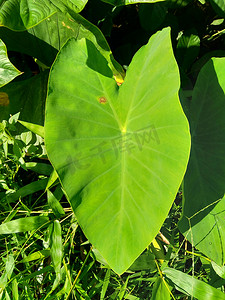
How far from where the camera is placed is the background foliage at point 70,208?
1.15 meters

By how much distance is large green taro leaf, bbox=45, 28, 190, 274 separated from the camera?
97 cm

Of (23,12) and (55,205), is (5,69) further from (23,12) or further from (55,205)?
(55,205)

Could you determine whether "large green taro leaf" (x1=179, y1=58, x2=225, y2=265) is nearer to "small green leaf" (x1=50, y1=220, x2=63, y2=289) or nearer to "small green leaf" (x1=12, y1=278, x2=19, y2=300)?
"small green leaf" (x1=50, y1=220, x2=63, y2=289)

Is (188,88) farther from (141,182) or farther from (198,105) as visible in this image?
(141,182)

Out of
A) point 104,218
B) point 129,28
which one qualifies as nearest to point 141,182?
point 104,218

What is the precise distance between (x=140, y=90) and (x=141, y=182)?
0.25m

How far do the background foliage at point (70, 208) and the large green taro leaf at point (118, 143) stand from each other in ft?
A: 0.50

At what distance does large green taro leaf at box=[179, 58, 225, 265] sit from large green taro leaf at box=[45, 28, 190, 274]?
0.27 meters

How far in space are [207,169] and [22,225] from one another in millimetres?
585

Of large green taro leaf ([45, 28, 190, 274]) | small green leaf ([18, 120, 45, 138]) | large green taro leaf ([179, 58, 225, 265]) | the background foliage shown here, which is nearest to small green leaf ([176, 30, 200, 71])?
the background foliage

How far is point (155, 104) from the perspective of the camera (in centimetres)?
104

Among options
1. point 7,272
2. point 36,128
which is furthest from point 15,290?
point 36,128

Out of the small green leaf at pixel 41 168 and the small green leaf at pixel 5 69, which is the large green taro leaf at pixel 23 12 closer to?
the small green leaf at pixel 5 69

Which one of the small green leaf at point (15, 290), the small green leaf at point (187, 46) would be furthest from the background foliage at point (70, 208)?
the small green leaf at point (187, 46)
